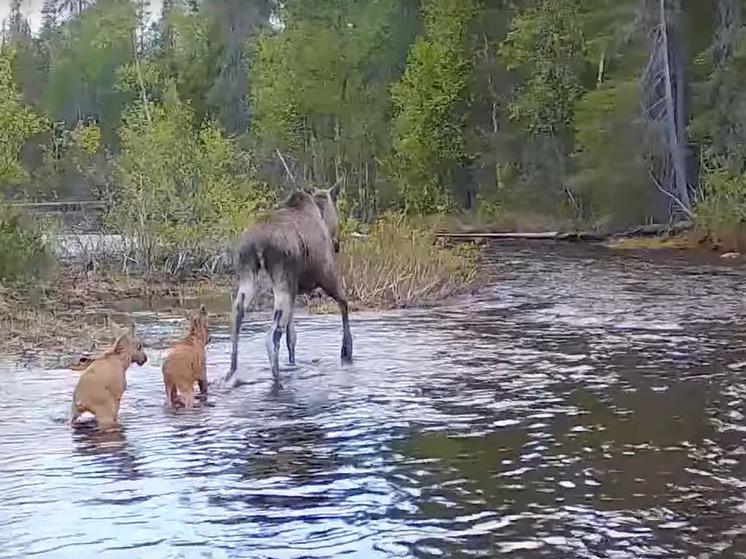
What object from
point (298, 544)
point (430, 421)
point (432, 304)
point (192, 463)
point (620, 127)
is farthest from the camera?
point (620, 127)

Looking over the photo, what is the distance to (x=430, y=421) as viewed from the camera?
30.0 ft

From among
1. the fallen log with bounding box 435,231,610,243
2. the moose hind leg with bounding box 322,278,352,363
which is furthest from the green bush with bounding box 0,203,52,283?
the fallen log with bounding box 435,231,610,243

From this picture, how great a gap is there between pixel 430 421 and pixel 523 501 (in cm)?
227

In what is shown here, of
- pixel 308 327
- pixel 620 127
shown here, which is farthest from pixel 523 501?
pixel 620 127

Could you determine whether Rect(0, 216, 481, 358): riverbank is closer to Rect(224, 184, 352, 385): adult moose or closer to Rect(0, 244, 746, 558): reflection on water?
Rect(0, 244, 746, 558): reflection on water

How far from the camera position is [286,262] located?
11344mm

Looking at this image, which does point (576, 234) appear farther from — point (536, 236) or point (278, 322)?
point (278, 322)

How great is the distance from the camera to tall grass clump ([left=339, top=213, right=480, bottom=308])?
60.0 ft

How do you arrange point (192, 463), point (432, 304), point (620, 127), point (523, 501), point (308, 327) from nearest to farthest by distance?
1. point (523, 501)
2. point (192, 463)
3. point (308, 327)
4. point (432, 304)
5. point (620, 127)

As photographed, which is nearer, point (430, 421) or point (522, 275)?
point (430, 421)

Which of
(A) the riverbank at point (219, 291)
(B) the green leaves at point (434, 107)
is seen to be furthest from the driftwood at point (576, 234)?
(A) the riverbank at point (219, 291)

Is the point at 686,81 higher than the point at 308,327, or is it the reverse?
the point at 686,81

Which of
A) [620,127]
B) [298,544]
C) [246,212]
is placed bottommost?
[298,544]

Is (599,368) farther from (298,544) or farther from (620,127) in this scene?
(620,127)
